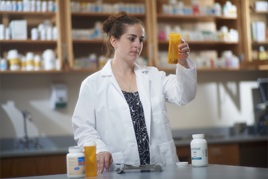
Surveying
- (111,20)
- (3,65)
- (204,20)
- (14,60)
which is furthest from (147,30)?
(111,20)

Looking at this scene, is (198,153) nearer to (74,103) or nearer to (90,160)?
(90,160)

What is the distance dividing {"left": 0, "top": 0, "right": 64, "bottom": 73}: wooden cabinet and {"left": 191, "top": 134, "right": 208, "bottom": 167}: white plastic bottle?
2.24 meters

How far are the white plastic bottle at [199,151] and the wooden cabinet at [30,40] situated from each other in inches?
88.3

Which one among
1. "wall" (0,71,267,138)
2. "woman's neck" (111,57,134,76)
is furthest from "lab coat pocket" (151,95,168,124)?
"wall" (0,71,267,138)

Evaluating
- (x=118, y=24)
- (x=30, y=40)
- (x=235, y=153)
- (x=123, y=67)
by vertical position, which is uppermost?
(x=30, y=40)

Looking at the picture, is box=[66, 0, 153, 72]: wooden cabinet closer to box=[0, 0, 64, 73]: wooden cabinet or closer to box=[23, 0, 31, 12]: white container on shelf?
box=[0, 0, 64, 73]: wooden cabinet

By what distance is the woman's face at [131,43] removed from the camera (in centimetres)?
216

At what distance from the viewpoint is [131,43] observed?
7.13ft

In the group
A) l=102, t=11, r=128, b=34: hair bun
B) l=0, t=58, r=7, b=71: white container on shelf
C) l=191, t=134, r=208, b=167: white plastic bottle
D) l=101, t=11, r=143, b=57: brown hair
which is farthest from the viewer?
l=0, t=58, r=7, b=71: white container on shelf

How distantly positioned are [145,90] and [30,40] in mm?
1923

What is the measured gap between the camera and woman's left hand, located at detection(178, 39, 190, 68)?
1797 mm

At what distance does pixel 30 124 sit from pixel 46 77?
53 centimetres

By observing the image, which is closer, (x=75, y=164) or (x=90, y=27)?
(x=75, y=164)

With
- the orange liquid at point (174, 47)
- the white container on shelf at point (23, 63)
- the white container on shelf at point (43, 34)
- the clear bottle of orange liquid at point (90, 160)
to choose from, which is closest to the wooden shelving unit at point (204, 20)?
the white container on shelf at point (43, 34)
